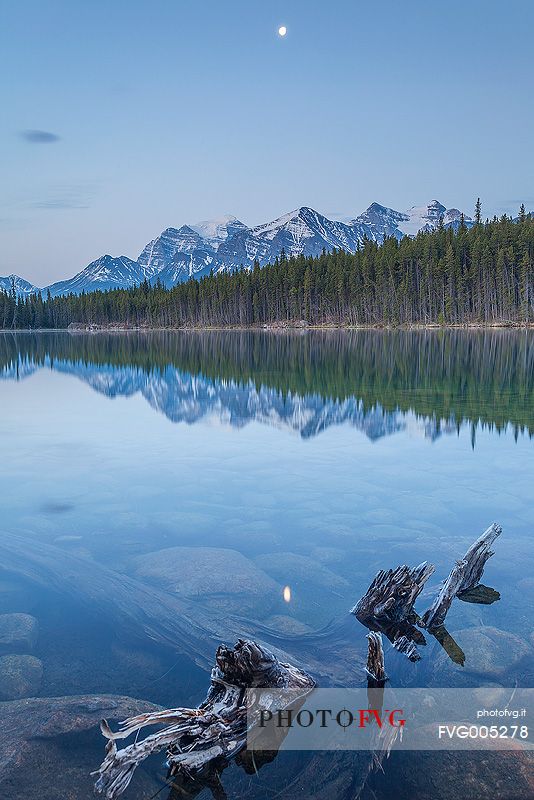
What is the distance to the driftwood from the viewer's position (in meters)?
7.77

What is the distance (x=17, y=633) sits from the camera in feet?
25.1

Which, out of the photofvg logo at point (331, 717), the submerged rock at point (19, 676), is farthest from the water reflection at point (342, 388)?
the submerged rock at point (19, 676)

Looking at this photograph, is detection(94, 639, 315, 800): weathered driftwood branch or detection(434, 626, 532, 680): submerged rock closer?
detection(94, 639, 315, 800): weathered driftwood branch

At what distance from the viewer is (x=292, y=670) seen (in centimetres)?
620

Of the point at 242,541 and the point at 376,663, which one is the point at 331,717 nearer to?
the point at 376,663

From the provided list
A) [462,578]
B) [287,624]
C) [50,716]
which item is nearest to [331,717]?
[287,624]

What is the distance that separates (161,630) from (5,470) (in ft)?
34.7

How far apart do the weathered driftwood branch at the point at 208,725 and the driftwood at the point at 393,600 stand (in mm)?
1901

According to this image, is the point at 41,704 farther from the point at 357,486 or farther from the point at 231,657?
the point at 357,486

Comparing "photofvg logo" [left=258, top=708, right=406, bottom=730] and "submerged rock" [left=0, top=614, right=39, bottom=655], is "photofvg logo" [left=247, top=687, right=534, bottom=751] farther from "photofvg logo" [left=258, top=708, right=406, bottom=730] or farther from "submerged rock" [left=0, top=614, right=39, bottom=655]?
"submerged rock" [left=0, top=614, right=39, bottom=655]

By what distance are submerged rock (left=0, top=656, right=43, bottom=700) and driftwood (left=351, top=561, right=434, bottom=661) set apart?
402 cm

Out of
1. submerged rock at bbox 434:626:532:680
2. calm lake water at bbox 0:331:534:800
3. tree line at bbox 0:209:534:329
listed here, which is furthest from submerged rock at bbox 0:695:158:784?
tree line at bbox 0:209:534:329

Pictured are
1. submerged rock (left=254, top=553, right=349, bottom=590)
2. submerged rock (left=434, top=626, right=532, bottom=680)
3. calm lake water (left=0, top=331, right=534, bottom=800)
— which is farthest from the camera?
submerged rock (left=254, top=553, right=349, bottom=590)

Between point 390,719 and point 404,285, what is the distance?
121 metres
